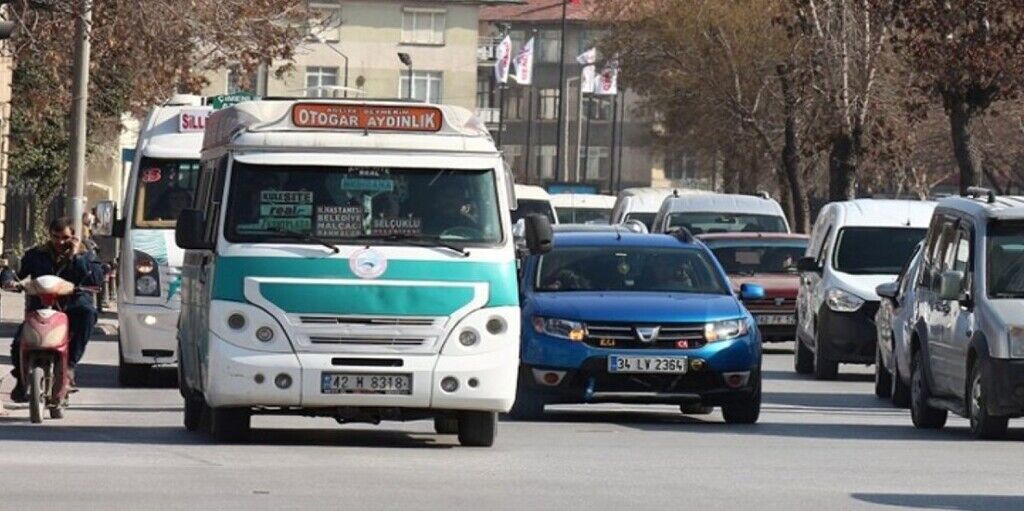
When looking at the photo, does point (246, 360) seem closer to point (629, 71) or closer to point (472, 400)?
point (472, 400)

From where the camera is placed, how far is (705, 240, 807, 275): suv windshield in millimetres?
34500

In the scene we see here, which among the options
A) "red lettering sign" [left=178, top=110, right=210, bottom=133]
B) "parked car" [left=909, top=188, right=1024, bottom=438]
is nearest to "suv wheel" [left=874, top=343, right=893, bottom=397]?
"parked car" [left=909, top=188, right=1024, bottom=438]

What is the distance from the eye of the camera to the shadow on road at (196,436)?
1722 cm

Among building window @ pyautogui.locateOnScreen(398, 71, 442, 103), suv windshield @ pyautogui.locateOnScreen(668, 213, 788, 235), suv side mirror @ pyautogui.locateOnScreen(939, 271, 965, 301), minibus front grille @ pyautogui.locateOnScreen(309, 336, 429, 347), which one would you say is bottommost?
minibus front grille @ pyautogui.locateOnScreen(309, 336, 429, 347)

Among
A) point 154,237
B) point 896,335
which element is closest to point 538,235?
point 896,335

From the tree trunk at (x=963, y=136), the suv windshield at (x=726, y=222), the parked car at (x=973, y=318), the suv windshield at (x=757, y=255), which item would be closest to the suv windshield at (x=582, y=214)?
the tree trunk at (x=963, y=136)

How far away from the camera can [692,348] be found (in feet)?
64.7

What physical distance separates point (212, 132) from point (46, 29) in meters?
18.0

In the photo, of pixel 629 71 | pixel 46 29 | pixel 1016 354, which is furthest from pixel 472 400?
pixel 629 71

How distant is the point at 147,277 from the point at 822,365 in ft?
24.8

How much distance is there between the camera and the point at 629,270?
21.0 metres

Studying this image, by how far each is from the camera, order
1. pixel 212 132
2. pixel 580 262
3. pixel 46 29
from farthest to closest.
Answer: pixel 46 29
pixel 580 262
pixel 212 132

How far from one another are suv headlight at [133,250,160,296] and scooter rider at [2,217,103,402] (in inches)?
145

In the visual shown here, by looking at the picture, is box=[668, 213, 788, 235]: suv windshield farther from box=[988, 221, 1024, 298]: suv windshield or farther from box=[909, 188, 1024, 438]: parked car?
box=[988, 221, 1024, 298]: suv windshield
